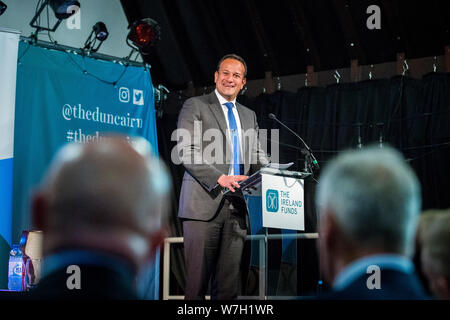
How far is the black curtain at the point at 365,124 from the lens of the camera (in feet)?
19.1

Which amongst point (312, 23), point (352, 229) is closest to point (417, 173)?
point (312, 23)

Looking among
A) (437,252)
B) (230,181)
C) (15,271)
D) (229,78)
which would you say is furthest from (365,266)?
(15,271)

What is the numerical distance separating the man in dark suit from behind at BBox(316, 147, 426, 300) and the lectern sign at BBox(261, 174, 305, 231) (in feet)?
7.46

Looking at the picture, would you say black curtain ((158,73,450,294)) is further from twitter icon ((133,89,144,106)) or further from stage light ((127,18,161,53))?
stage light ((127,18,161,53))

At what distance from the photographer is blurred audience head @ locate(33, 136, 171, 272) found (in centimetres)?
92

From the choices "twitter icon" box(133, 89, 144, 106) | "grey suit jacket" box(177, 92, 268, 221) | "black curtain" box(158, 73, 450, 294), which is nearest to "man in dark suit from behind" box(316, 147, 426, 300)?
"grey suit jacket" box(177, 92, 268, 221)

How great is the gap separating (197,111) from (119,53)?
358 cm

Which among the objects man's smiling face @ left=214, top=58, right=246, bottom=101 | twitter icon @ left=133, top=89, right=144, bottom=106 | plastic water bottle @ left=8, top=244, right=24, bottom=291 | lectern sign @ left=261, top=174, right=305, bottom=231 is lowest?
plastic water bottle @ left=8, top=244, right=24, bottom=291

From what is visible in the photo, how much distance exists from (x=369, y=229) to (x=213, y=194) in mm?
2465

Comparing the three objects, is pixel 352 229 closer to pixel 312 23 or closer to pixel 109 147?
pixel 109 147

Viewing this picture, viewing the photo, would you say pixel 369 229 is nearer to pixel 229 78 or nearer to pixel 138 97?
pixel 229 78

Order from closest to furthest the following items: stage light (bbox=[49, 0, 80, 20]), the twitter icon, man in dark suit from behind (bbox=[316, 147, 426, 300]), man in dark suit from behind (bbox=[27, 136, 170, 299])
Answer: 1. man in dark suit from behind (bbox=[27, 136, 170, 299])
2. man in dark suit from behind (bbox=[316, 147, 426, 300])
3. stage light (bbox=[49, 0, 80, 20])
4. the twitter icon

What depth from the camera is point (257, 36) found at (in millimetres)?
7023

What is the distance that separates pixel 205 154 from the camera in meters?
3.52
